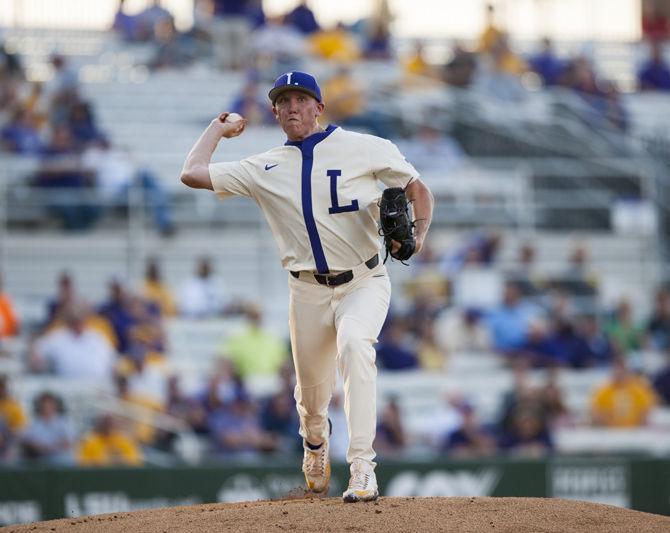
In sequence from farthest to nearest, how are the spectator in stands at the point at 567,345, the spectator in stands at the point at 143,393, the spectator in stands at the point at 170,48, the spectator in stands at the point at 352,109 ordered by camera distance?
the spectator in stands at the point at 170,48 < the spectator in stands at the point at 352,109 < the spectator in stands at the point at 567,345 < the spectator in stands at the point at 143,393

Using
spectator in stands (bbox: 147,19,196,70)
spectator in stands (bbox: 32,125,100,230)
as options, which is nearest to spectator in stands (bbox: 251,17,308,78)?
spectator in stands (bbox: 147,19,196,70)

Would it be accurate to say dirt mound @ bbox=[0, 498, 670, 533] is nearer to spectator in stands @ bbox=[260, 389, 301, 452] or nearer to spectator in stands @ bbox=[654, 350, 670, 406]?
spectator in stands @ bbox=[260, 389, 301, 452]

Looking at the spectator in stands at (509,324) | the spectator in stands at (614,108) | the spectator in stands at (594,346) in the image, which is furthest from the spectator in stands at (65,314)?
the spectator in stands at (614,108)

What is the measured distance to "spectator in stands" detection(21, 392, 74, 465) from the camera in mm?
12258

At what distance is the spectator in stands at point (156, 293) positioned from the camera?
46.8ft

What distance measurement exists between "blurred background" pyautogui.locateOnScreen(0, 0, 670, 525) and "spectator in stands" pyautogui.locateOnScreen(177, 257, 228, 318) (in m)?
0.03

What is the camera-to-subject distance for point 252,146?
55.3ft

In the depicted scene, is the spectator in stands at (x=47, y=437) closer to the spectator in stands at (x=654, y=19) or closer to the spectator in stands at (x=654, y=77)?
the spectator in stands at (x=654, y=77)

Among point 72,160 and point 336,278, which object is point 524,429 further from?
point 336,278

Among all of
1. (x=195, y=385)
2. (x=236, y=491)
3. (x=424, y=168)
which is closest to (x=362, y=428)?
(x=236, y=491)

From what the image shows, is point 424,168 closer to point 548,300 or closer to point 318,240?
point 548,300

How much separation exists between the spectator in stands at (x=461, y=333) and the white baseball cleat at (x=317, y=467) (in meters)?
7.27

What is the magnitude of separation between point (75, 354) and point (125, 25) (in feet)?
23.4

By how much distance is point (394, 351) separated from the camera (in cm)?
1436
